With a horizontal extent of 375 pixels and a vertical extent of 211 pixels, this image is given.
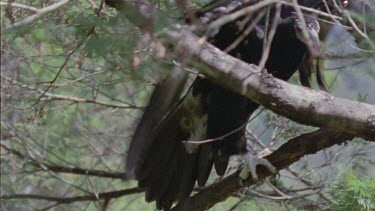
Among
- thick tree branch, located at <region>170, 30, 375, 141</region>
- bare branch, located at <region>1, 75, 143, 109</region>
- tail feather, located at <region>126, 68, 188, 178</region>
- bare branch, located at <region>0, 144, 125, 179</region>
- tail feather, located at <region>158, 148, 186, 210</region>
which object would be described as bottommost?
bare branch, located at <region>0, 144, 125, 179</region>

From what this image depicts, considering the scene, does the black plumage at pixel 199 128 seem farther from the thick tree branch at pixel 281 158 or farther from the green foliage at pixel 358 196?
the green foliage at pixel 358 196

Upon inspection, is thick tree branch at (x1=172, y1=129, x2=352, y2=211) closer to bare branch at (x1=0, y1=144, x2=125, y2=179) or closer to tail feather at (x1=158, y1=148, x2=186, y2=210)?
tail feather at (x1=158, y1=148, x2=186, y2=210)

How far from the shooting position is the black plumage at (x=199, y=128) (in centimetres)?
363

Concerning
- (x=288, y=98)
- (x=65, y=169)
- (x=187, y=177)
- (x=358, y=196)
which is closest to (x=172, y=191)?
(x=187, y=177)

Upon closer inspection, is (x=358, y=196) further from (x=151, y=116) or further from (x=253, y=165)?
(x=151, y=116)

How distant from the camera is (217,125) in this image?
13.4 ft

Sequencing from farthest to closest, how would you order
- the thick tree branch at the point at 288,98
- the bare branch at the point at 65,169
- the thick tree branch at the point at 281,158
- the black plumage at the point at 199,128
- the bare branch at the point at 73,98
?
the bare branch at the point at 65,169 < the bare branch at the point at 73,98 < the black plumage at the point at 199,128 < the thick tree branch at the point at 281,158 < the thick tree branch at the point at 288,98

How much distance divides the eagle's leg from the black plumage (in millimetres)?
196

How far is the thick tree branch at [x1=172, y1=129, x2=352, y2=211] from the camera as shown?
3.04 metres

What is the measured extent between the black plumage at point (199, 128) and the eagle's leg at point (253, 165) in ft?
0.64

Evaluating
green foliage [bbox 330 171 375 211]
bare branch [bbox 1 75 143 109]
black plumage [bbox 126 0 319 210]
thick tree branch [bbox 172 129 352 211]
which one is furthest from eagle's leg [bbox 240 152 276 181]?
bare branch [bbox 1 75 143 109]

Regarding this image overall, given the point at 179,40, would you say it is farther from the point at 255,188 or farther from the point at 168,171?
the point at 255,188

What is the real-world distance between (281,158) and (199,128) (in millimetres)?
927

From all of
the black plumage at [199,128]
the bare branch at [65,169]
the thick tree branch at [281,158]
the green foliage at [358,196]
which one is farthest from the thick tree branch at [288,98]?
the bare branch at [65,169]
